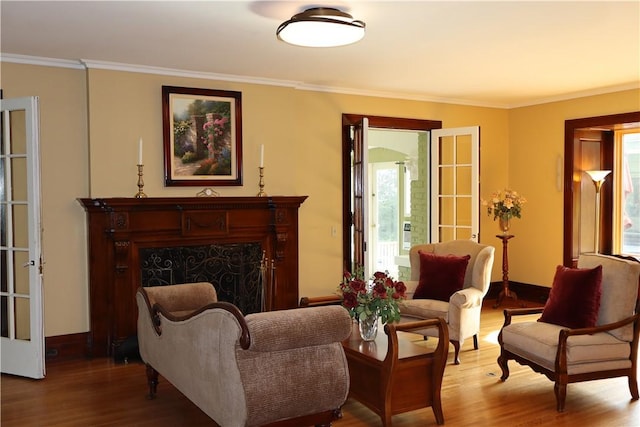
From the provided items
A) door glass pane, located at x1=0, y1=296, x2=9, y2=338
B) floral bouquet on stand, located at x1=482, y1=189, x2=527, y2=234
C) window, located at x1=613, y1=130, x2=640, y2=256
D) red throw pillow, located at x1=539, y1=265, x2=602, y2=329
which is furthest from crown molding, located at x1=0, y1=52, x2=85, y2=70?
window, located at x1=613, y1=130, x2=640, y2=256

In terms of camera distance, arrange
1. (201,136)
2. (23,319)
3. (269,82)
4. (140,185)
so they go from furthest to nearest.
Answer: (269,82)
(201,136)
(140,185)
(23,319)

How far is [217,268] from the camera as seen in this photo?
5.57 metres

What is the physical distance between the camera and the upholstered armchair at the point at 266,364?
2748mm

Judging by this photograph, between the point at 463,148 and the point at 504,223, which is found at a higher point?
the point at 463,148

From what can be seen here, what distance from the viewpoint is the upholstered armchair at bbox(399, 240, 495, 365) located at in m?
4.79

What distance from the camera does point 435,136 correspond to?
7.02 metres

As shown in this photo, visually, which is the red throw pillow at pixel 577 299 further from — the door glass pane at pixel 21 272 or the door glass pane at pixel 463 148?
the door glass pane at pixel 21 272

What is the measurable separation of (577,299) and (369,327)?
4.89 ft

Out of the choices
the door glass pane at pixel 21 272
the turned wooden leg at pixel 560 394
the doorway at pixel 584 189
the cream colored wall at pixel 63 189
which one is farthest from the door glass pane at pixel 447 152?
the door glass pane at pixel 21 272

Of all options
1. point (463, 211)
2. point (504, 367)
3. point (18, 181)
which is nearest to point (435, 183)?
point (463, 211)

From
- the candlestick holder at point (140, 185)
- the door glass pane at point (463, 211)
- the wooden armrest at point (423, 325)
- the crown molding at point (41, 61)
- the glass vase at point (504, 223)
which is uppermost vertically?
the crown molding at point (41, 61)

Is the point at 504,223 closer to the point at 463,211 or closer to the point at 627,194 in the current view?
the point at 463,211

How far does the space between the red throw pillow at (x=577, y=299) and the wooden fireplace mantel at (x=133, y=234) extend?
2663 mm

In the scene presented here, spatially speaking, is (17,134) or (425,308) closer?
(17,134)
